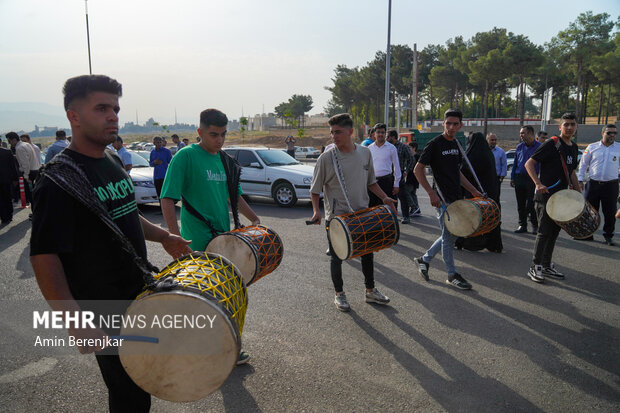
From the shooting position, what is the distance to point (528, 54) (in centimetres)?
3775

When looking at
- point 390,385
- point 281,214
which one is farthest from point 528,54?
point 390,385

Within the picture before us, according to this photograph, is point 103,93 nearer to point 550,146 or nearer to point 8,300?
point 8,300

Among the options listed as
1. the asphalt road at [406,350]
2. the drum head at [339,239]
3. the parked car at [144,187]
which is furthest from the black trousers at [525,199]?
the parked car at [144,187]

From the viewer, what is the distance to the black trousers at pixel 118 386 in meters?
1.90

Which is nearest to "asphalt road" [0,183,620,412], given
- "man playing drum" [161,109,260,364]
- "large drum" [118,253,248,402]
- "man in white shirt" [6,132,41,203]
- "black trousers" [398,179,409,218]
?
"large drum" [118,253,248,402]

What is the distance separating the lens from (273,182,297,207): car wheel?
10867mm

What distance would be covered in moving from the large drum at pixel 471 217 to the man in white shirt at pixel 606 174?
3.15m

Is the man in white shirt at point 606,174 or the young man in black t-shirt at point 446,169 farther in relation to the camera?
the man in white shirt at point 606,174

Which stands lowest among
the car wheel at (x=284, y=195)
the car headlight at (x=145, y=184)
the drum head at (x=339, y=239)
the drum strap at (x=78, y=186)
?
the car wheel at (x=284, y=195)

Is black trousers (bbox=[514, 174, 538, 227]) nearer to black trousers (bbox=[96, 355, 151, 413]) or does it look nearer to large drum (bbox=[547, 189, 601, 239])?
large drum (bbox=[547, 189, 601, 239])

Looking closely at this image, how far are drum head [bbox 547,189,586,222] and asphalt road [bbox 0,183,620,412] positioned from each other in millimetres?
896

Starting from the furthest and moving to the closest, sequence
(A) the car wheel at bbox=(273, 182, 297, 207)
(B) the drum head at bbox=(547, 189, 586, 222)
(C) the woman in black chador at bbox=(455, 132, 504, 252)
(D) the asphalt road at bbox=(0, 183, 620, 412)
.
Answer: (A) the car wheel at bbox=(273, 182, 297, 207) < (C) the woman in black chador at bbox=(455, 132, 504, 252) < (B) the drum head at bbox=(547, 189, 586, 222) < (D) the asphalt road at bbox=(0, 183, 620, 412)

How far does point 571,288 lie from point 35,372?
18.7ft

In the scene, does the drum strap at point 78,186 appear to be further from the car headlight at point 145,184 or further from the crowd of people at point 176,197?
the car headlight at point 145,184
